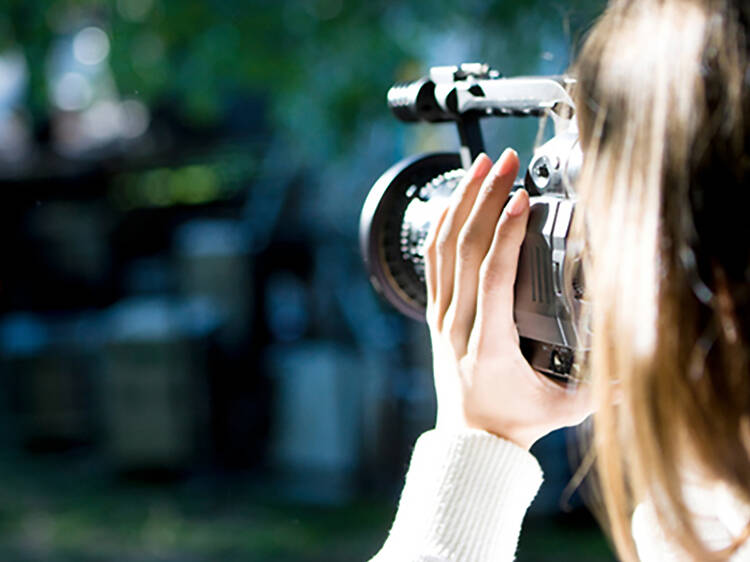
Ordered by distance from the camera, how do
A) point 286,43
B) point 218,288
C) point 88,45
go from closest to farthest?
1. point 286,43
2. point 88,45
3. point 218,288

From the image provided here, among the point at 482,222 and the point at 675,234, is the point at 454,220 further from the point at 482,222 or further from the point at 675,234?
the point at 675,234

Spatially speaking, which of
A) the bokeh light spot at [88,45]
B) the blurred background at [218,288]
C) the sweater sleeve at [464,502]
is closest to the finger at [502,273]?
the sweater sleeve at [464,502]

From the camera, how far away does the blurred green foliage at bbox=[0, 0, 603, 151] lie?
298cm

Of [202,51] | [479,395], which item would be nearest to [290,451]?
[202,51]

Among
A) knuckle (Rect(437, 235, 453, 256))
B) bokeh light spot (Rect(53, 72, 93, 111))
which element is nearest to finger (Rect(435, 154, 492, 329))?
knuckle (Rect(437, 235, 453, 256))

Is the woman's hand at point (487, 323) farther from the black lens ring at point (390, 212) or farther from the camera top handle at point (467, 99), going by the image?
the black lens ring at point (390, 212)

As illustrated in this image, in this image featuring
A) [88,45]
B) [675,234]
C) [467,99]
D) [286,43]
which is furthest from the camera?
[88,45]

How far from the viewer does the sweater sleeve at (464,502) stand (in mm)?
845

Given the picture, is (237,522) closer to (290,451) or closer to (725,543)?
(290,451)

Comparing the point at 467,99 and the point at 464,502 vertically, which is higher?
the point at 467,99

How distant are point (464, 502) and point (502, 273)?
21 centimetres

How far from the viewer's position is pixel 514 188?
930 millimetres

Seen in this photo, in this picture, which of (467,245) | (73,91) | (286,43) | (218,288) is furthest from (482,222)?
(73,91)

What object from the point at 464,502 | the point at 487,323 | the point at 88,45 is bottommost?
the point at 464,502
